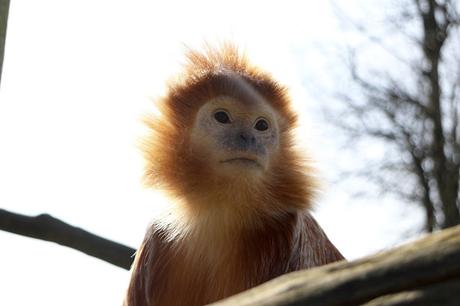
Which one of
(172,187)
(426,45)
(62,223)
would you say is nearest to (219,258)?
(172,187)

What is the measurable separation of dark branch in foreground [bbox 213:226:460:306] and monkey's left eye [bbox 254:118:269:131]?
91.2 inches

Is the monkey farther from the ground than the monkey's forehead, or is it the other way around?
the monkey's forehead

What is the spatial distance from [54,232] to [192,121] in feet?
2.44

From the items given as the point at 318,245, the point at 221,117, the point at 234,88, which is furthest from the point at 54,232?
the point at 318,245

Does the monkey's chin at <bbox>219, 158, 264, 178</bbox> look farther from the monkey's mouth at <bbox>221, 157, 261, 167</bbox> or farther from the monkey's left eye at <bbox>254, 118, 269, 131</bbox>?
the monkey's left eye at <bbox>254, 118, 269, 131</bbox>

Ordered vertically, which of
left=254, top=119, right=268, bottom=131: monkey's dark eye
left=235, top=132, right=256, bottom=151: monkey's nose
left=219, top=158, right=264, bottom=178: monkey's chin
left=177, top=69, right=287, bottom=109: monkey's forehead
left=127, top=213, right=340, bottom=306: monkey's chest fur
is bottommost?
left=127, top=213, right=340, bottom=306: monkey's chest fur

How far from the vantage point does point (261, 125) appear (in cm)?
397

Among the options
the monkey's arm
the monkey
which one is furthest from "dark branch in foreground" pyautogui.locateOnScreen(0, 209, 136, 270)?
the monkey's arm

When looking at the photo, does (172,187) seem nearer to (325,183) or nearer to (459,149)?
(325,183)

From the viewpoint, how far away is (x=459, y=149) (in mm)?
8383

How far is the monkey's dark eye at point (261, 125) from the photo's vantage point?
13.0 feet

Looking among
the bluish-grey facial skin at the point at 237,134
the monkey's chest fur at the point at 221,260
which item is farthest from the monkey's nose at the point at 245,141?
the monkey's chest fur at the point at 221,260

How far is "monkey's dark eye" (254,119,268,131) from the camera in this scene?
3.96 meters

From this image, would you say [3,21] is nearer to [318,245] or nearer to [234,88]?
[234,88]
